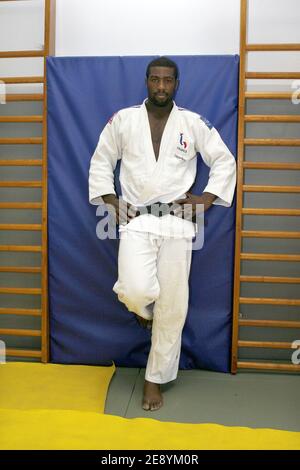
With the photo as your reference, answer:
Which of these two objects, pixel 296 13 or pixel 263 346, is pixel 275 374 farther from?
pixel 296 13

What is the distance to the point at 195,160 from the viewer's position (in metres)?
2.62

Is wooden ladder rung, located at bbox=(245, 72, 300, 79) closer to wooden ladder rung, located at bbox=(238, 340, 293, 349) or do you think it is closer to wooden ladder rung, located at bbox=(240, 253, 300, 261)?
wooden ladder rung, located at bbox=(240, 253, 300, 261)

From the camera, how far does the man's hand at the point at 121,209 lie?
2467mm

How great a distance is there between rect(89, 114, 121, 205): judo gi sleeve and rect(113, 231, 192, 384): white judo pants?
0.29 meters

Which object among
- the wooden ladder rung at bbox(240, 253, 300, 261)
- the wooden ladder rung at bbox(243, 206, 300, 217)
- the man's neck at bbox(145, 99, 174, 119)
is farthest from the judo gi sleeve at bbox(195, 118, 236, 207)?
the wooden ladder rung at bbox(240, 253, 300, 261)

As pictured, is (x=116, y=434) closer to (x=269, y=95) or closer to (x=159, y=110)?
(x=159, y=110)

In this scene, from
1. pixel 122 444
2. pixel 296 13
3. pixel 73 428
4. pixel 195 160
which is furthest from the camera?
pixel 296 13

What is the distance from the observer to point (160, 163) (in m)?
2.43

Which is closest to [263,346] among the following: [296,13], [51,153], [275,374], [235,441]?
[275,374]

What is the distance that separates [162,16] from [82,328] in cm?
200

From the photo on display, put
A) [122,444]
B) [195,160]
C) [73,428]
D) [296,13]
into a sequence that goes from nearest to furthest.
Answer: [122,444], [73,428], [195,160], [296,13]

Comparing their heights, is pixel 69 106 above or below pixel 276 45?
below

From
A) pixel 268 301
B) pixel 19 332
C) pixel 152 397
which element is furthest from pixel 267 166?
pixel 19 332

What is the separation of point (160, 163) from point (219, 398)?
4.20 ft
